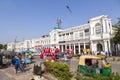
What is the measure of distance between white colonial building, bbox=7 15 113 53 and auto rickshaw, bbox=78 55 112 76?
106 feet

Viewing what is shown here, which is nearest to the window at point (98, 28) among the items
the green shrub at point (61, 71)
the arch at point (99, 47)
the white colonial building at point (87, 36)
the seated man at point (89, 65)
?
the white colonial building at point (87, 36)

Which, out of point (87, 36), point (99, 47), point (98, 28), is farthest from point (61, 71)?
point (87, 36)

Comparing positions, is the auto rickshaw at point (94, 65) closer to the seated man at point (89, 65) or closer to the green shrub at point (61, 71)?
the seated man at point (89, 65)

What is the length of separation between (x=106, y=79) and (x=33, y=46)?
86.7 m

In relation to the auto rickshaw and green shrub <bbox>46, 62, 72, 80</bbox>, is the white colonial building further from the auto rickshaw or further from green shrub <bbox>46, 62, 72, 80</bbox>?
green shrub <bbox>46, 62, 72, 80</bbox>

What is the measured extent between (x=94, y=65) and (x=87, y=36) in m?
40.7

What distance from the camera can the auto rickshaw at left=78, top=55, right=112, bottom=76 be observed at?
11.8m

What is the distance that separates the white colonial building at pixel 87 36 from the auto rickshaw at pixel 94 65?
3229 centimetres

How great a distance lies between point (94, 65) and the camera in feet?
40.8

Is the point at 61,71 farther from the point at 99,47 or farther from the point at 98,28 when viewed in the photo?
the point at 99,47

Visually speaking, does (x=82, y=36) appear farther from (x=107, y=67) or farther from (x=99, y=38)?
(x=107, y=67)

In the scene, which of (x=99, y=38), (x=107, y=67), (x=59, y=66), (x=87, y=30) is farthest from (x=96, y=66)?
(x=87, y=30)

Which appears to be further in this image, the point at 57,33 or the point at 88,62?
the point at 57,33

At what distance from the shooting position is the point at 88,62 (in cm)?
1337
